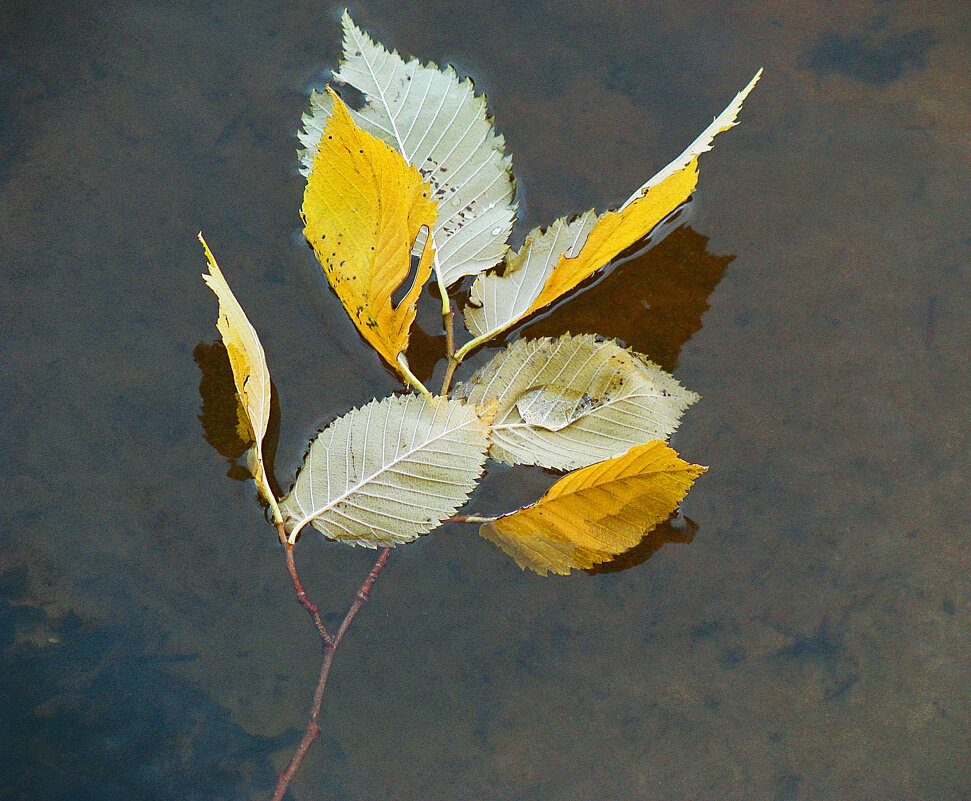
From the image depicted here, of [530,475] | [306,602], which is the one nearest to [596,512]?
[530,475]

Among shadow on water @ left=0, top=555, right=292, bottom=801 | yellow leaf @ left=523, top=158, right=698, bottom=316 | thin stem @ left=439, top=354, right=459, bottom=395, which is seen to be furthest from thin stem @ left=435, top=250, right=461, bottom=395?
shadow on water @ left=0, top=555, right=292, bottom=801

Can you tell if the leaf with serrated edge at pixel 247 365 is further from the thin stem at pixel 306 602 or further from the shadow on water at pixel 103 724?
the shadow on water at pixel 103 724

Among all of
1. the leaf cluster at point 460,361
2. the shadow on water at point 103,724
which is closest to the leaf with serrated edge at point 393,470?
the leaf cluster at point 460,361

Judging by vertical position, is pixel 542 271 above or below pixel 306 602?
above

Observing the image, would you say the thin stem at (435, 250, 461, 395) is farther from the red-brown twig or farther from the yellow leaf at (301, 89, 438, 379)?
the red-brown twig

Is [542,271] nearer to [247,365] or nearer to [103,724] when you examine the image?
[247,365]

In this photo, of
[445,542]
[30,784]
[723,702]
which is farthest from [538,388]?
[30,784]
